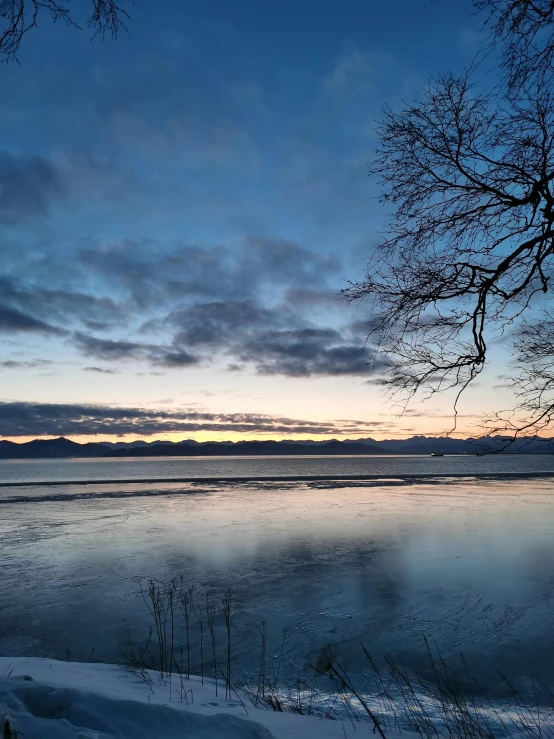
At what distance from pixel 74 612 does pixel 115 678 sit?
4.35 meters

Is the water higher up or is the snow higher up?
the snow

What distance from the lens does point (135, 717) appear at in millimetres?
3402

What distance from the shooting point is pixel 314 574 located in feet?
39.0

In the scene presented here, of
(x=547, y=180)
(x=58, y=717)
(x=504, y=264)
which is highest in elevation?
(x=547, y=180)

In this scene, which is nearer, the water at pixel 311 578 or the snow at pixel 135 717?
the snow at pixel 135 717

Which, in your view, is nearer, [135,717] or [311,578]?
[135,717]

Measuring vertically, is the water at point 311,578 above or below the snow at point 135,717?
below

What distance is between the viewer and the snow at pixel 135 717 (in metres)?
2.99

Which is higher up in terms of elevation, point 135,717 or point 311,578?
point 135,717

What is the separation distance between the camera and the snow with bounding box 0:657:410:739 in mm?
2988

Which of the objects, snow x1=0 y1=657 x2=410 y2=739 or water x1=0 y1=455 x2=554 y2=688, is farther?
water x1=0 y1=455 x2=554 y2=688

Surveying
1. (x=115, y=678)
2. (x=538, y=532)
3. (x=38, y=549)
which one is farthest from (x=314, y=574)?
(x=538, y=532)

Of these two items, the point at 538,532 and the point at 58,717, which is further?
the point at 538,532

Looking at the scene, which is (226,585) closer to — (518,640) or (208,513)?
(518,640)
